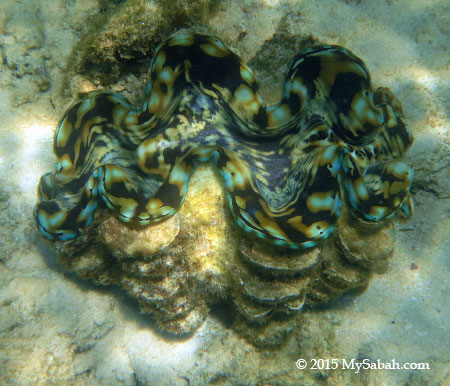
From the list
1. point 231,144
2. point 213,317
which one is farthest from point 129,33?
point 213,317

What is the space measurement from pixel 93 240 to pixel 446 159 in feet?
11.2

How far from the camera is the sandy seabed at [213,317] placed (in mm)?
2885

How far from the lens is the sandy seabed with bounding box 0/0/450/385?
2885mm

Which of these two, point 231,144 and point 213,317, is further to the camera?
point 213,317

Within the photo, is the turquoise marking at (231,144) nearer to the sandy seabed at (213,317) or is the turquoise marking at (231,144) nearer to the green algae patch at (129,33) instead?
the green algae patch at (129,33)

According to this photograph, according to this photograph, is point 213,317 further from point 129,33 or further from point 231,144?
point 129,33

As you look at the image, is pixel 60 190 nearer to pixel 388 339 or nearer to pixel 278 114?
pixel 278 114

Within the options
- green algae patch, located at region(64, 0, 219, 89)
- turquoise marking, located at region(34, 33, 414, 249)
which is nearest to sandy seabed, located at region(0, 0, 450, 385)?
turquoise marking, located at region(34, 33, 414, 249)

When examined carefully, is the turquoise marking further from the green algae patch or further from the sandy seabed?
the sandy seabed

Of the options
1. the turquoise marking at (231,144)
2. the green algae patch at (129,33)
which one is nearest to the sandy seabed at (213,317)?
the turquoise marking at (231,144)

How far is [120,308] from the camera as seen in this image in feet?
10.9

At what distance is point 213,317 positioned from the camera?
10.8 ft

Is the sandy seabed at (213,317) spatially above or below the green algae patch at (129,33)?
below

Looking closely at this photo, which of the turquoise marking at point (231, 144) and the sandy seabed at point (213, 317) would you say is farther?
the sandy seabed at point (213, 317)
